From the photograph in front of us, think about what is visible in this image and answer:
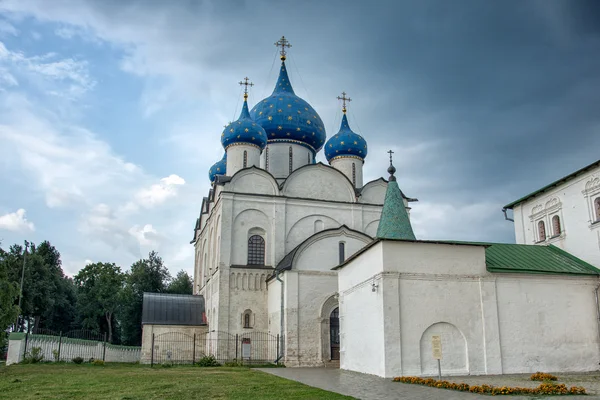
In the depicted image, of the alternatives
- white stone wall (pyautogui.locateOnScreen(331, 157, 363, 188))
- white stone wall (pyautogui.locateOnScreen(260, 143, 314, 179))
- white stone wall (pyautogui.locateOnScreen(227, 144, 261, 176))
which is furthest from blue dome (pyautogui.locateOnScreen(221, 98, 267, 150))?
white stone wall (pyautogui.locateOnScreen(331, 157, 363, 188))

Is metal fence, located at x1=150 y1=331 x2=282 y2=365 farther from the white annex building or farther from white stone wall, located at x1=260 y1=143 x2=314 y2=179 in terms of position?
white stone wall, located at x1=260 y1=143 x2=314 y2=179

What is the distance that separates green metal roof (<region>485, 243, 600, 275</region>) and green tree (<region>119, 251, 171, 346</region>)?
26411 mm

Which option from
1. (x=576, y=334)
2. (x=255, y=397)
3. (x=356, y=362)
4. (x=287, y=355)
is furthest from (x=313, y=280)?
(x=255, y=397)

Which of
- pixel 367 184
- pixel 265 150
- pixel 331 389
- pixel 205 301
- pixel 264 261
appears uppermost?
pixel 265 150

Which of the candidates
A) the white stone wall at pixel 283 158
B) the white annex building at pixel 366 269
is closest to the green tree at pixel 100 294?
the white annex building at pixel 366 269

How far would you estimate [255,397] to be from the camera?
932 cm

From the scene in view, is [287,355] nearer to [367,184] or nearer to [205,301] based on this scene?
[205,301]

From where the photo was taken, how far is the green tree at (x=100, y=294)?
1487 inches

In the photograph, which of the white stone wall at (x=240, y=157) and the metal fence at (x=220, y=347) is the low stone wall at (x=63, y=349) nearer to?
the metal fence at (x=220, y=347)

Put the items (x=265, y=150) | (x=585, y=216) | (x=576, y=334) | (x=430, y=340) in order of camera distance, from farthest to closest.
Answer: (x=265, y=150) < (x=585, y=216) < (x=576, y=334) < (x=430, y=340)

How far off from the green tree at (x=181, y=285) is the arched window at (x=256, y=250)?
729 inches

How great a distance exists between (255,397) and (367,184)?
1816cm

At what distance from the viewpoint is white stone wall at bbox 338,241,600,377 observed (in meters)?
13.9

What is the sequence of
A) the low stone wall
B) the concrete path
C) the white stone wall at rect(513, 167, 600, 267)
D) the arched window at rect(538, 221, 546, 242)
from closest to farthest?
the concrete path < the white stone wall at rect(513, 167, 600, 267) < the arched window at rect(538, 221, 546, 242) < the low stone wall
